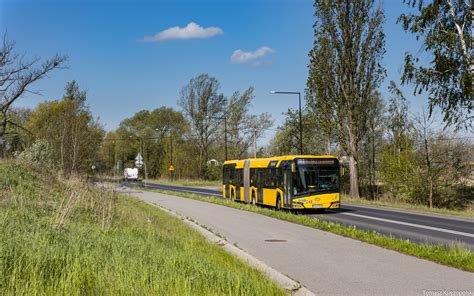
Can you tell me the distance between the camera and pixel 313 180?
78.5ft

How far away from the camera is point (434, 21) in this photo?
26.3 metres

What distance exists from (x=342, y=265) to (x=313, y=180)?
14.7m

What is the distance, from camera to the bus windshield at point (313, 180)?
23.8 meters

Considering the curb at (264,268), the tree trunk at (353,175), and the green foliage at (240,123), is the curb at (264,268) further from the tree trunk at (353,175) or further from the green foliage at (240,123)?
the green foliage at (240,123)

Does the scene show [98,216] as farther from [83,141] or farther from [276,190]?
[83,141]

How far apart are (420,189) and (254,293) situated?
27.2 metres

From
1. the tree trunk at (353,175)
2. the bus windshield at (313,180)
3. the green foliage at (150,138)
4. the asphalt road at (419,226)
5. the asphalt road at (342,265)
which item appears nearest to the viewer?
the asphalt road at (342,265)

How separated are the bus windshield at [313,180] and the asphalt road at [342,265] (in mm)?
8612

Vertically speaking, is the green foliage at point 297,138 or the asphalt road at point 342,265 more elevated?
the green foliage at point 297,138

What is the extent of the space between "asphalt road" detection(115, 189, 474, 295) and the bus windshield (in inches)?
339

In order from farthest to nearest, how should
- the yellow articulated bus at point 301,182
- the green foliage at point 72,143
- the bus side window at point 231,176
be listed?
the bus side window at point 231,176 → the green foliage at point 72,143 → the yellow articulated bus at point 301,182

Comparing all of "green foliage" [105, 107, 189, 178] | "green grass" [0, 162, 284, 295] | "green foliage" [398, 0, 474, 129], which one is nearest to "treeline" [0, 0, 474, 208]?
"green foliage" [398, 0, 474, 129]

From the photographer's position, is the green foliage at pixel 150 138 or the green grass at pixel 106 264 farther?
the green foliage at pixel 150 138

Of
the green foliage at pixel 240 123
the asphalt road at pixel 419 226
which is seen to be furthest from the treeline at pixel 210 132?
the asphalt road at pixel 419 226
